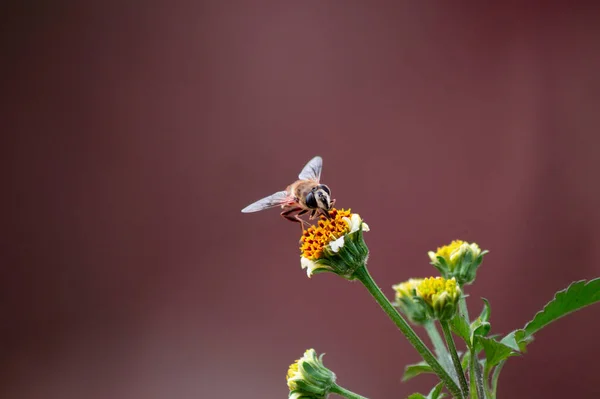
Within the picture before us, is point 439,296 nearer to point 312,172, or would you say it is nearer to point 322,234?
point 322,234

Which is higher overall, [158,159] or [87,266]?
[158,159]

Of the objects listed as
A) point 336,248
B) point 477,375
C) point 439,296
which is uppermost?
point 336,248

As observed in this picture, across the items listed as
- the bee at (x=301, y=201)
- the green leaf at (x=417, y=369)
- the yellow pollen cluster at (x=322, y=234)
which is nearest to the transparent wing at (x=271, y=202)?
the bee at (x=301, y=201)

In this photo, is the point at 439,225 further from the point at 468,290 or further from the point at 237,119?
the point at 237,119

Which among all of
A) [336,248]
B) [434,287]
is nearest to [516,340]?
[434,287]

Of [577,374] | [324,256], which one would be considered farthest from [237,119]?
[577,374]

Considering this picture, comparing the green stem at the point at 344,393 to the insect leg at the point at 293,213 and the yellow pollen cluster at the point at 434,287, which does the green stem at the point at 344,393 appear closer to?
the yellow pollen cluster at the point at 434,287
